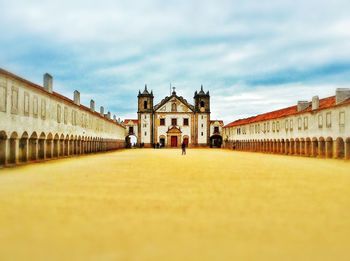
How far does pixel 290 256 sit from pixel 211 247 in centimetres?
98

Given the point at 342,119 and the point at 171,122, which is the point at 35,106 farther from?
the point at 171,122

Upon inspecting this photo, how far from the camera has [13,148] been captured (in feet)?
69.2

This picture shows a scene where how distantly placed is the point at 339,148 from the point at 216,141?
5200 cm

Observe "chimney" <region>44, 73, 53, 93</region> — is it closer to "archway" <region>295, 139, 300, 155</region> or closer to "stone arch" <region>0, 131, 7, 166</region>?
"stone arch" <region>0, 131, 7, 166</region>

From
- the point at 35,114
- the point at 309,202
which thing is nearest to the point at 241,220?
the point at 309,202

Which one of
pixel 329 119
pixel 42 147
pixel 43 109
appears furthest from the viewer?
pixel 329 119

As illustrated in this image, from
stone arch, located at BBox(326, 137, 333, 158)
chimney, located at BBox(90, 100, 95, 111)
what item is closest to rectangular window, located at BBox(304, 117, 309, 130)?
stone arch, located at BBox(326, 137, 333, 158)

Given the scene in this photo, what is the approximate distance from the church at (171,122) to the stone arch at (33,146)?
49.5 m

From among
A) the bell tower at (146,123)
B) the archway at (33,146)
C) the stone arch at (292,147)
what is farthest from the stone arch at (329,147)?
the bell tower at (146,123)

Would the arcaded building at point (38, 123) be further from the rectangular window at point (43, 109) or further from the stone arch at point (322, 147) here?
the stone arch at point (322, 147)

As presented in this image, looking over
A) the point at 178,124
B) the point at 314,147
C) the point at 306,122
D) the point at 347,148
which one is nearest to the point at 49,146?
the point at 347,148

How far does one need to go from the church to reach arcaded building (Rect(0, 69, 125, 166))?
3062 cm

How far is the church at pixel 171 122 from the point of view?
74.9 m

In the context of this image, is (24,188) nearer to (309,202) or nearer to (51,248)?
(51,248)
